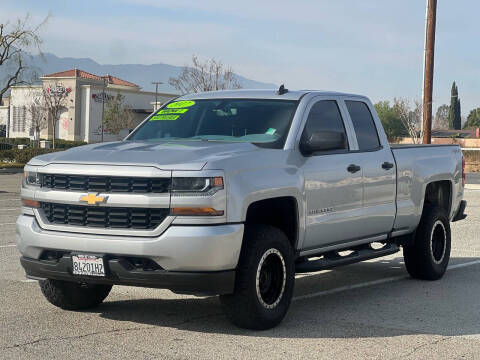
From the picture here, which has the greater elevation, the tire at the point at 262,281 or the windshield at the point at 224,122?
the windshield at the point at 224,122

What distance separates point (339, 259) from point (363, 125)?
1.57 meters

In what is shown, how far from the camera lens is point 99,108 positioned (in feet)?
333

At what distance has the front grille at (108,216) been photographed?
6.63 m

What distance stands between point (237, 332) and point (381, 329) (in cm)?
121

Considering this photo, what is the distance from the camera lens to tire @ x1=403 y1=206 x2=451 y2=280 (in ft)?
32.5

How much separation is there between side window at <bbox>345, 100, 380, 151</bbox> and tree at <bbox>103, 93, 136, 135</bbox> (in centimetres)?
8491

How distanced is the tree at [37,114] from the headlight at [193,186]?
9061 centimetres

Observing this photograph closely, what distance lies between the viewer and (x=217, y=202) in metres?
6.57

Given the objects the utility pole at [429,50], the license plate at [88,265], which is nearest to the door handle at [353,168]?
the license plate at [88,265]

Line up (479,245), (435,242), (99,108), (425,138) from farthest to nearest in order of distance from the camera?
(99,108) < (425,138) < (479,245) < (435,242)

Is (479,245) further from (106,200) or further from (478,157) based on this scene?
(478,157)

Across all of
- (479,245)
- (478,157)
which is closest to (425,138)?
(479,245)

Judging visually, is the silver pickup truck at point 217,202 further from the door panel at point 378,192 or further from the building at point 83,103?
the building at point 83,103

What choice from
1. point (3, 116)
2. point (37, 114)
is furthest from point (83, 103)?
point (3, 116)
